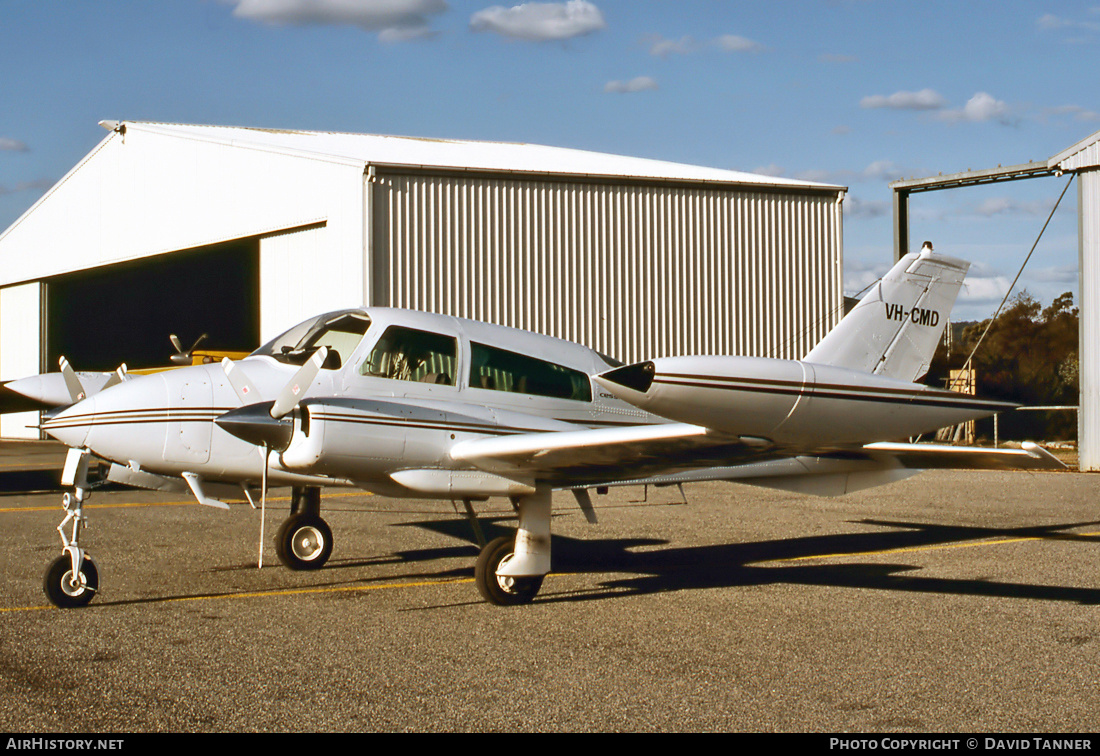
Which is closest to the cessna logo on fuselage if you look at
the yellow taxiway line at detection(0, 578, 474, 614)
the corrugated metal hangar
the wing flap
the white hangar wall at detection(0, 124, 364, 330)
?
the wing flap

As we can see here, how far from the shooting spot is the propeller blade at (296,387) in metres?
7.55

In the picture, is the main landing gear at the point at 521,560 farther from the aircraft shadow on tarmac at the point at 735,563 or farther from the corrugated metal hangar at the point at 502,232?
the corrugated metal hangar at the point at 502,232

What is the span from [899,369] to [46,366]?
108ft

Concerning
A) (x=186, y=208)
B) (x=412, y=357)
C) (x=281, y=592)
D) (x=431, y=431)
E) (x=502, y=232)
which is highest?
(x=186, y=208)

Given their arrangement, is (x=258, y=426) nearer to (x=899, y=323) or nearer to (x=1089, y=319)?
(x=899, y=323)

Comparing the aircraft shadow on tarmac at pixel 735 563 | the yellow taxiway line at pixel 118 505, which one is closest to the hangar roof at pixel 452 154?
the yellow taxiway line at pixel 118 505

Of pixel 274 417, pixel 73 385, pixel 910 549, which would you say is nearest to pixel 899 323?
pixel 910 549

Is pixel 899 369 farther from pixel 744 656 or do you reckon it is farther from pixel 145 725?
pixel 145 725

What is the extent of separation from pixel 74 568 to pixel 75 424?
1.10 metres

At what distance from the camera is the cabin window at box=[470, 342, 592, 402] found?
8.72 m

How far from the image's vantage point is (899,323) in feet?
32.5

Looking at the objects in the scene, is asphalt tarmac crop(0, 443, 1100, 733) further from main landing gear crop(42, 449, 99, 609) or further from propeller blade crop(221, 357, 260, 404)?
propeller blade crop(221, 357, 260, 404)

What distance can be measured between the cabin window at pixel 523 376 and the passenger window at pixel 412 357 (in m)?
0.24

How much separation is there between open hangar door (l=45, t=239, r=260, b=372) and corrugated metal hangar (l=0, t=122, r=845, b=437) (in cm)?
382
